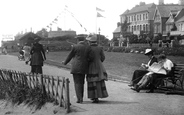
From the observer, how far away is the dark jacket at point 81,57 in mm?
9281

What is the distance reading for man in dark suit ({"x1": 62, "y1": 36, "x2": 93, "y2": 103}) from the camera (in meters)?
9.29

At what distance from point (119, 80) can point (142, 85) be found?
12.2 feet

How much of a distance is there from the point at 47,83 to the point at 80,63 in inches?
85.5

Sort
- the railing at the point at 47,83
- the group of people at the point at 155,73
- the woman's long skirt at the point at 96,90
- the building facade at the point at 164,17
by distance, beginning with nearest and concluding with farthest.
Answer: the railing at the point at 47,83
the woman's long skirt at the point at 96,90
the group of people at the point at 155,73
the building facade at the point at 164,17

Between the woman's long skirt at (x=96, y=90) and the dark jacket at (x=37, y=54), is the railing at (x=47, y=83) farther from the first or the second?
the dark jacket at (x=37, y=54)

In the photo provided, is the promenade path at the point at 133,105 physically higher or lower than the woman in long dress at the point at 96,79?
lower

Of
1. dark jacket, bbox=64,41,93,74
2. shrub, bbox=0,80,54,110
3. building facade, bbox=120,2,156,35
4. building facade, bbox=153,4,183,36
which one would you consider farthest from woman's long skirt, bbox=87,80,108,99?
building facade, bbox=120,2,156,35

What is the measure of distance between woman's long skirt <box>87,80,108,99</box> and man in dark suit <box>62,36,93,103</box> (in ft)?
0.74

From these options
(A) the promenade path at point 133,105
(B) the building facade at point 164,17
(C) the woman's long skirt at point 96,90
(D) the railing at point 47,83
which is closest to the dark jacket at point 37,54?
(D) the railing at point 47,83

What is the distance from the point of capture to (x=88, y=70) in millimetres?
9430

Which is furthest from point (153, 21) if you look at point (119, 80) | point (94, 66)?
point (94, 66)

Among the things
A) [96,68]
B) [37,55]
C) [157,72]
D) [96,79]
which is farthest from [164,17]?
[96,79]

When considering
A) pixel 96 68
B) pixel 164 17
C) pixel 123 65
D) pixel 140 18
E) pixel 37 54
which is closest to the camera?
pixel 96 68

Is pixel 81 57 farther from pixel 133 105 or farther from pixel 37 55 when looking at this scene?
pixel 37 55
